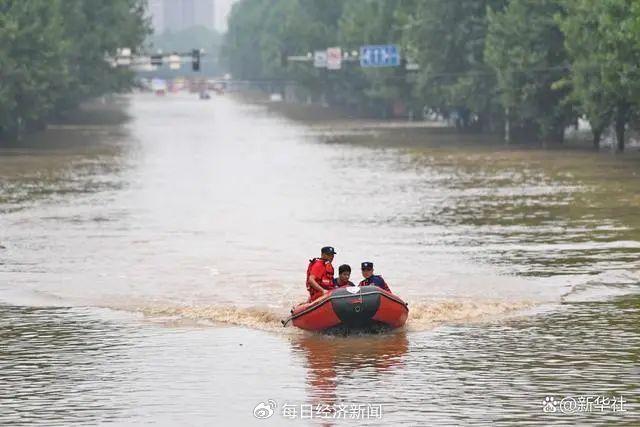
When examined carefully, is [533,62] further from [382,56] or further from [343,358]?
[343,358]

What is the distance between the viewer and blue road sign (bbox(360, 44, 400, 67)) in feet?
459

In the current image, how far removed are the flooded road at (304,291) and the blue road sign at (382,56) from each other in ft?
190

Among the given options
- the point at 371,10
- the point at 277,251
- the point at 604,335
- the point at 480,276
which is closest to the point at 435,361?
the point at 604,335

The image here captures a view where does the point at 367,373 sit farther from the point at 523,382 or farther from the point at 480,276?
the point at 480,276

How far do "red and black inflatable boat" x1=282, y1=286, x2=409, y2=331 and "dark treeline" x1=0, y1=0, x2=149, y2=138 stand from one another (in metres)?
72.3

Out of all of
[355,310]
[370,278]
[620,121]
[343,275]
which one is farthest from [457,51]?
[355,310]

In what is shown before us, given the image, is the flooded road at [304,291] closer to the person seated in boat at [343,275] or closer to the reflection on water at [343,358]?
the reflection on water at [343,358]

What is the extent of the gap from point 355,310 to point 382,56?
363 feet

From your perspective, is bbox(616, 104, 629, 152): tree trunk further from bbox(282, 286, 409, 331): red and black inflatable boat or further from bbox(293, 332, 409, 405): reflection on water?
bbox(293, 332, 409, 405): reflection on water

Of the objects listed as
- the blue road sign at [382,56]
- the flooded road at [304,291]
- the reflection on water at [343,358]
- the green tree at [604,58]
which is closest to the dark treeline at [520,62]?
the green tree at [604,58]

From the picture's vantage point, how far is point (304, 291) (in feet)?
129

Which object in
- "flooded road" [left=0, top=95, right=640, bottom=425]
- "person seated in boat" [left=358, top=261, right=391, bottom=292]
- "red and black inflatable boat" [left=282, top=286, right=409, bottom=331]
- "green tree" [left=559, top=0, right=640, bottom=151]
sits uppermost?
"green tree" [left=559, top=0, right=640, bottom=151]

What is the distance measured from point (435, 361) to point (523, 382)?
256 cm

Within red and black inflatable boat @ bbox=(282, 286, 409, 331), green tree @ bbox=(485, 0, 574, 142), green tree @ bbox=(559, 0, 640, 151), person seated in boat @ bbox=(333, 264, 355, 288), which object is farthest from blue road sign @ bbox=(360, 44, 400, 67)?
red and black inflatable boat @ bbox=(282, 286, 409, 331)
